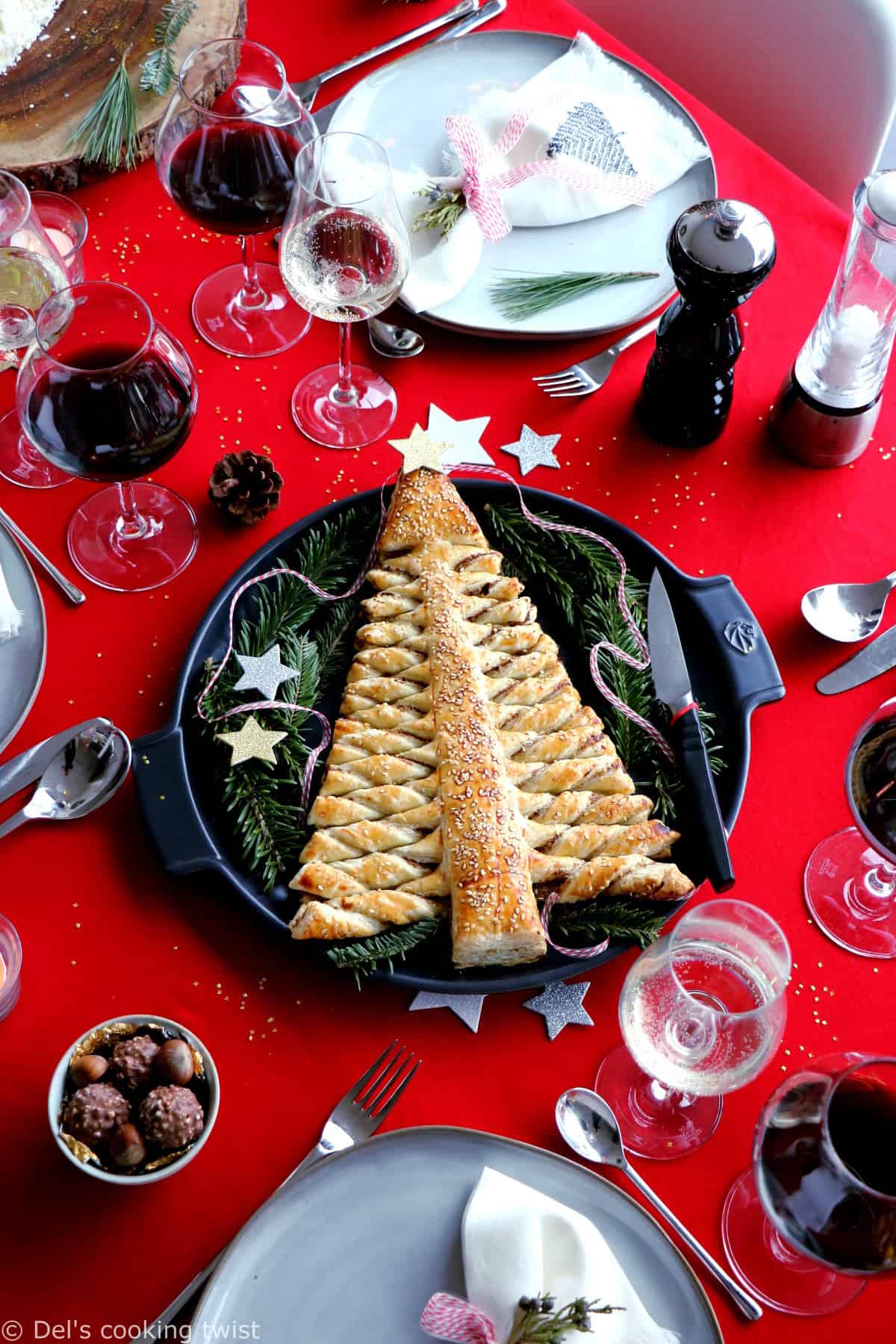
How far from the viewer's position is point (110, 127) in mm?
1619

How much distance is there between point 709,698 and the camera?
4.41ft

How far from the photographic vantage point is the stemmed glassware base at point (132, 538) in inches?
55.6

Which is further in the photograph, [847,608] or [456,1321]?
[847,608]

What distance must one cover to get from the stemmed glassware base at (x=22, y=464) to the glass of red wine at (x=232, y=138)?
0.35 meters

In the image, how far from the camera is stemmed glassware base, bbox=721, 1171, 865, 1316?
104cm

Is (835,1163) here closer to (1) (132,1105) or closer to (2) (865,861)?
(2) (865,861)

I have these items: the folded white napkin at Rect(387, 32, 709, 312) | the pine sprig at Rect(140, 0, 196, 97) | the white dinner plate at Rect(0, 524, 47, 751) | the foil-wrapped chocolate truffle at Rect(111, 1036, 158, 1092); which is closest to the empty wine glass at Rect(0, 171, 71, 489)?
the white dinner plate at Rect(0, 524, 47, 751)

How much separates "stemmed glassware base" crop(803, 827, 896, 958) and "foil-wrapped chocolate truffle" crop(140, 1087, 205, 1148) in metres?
0.66

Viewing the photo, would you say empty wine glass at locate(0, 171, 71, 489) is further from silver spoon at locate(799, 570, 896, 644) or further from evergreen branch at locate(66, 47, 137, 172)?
silver spoon at locate(799, 570, 896, 644)

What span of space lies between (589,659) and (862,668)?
33 cm

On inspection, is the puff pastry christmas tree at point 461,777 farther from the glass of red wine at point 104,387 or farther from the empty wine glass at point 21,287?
the empty wine glass at point 21,287

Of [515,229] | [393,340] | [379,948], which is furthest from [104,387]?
[515,229]

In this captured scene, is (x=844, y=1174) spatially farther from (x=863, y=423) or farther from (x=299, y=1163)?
(x=863, y=423)

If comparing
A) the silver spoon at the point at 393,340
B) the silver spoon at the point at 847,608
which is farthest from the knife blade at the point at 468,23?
the silver spoon at the point at 847,608
